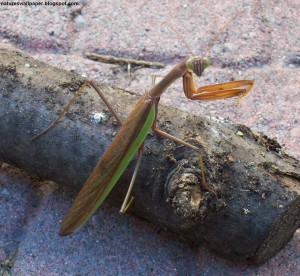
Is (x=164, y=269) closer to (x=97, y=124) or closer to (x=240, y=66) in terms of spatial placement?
(x=97, y=124)

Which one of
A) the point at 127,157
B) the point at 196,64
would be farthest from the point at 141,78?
the point at 127,157

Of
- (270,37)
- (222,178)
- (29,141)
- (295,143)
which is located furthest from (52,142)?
(270,37)

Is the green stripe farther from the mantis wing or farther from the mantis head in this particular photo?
the mantis head

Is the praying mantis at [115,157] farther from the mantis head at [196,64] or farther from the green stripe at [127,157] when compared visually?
the mantis head at [196,64]

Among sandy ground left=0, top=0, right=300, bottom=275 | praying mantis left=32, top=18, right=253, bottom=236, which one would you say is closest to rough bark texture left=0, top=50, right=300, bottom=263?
praying mantis left=32, top=18, right=253, bottom=236

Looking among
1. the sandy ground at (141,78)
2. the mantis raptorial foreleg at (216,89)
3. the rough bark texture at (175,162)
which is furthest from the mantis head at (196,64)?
the sandy ground at (141,78)

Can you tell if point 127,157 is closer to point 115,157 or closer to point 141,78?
point 115,157
